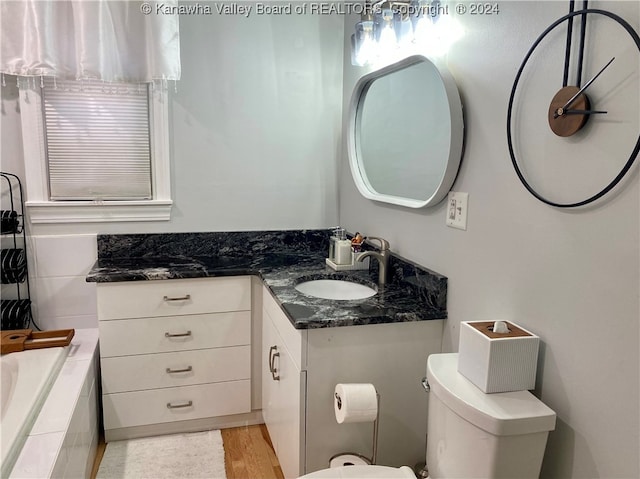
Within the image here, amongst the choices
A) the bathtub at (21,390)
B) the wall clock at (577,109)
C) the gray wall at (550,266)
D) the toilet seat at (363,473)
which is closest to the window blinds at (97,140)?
the bathtub at (21,390)

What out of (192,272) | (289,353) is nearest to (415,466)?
(289,353)

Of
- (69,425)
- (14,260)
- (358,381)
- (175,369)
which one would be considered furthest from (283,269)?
(14,260)

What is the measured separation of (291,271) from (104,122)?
118 cm

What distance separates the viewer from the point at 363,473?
139cm

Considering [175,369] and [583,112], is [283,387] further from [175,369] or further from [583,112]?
[583,112]

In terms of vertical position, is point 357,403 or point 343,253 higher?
point 343,253

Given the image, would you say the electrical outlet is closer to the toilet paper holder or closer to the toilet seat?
the toilet paper holder

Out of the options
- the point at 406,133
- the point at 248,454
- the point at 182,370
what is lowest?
the point at 248,454

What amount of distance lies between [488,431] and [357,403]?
46cm

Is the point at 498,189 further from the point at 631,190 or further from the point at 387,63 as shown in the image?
the point at 387,63

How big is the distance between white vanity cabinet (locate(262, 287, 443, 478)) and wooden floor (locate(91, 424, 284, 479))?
0.40 metres

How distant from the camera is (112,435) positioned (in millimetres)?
2311

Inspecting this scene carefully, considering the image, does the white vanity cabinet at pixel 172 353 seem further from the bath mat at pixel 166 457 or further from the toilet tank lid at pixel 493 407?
the toilet tank lid at pixel 493 407

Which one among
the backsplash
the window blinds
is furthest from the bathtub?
the window blinds
